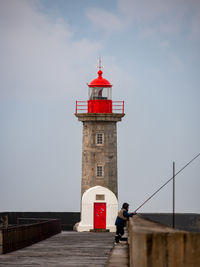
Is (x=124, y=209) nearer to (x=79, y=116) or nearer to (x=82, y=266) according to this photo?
(x=82, y=266)

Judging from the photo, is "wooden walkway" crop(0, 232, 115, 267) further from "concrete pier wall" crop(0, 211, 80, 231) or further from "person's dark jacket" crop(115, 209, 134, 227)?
"concrete pier wall" crop(0, 211, 80, 231)

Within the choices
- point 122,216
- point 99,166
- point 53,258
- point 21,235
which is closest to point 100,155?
point 99,166

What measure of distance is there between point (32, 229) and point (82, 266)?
7432 mm

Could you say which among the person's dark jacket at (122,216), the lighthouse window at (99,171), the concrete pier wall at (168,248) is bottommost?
the person's dark jacket at (122,216)

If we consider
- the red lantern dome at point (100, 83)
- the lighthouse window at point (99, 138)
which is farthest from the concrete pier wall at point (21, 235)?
the red lantern dome at point (100, 83)

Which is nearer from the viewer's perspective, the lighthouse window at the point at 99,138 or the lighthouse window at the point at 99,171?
the lighthouse window at the point at 99,171

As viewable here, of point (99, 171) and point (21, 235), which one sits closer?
point (21, 235)

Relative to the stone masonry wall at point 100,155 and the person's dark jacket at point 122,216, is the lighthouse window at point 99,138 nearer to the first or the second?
the stone masonry wall at point 100,155

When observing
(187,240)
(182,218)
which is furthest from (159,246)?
(182,218)

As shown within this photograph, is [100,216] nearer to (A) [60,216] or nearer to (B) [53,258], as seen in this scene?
(A) [60,216]

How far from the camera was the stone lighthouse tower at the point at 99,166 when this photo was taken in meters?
33.0

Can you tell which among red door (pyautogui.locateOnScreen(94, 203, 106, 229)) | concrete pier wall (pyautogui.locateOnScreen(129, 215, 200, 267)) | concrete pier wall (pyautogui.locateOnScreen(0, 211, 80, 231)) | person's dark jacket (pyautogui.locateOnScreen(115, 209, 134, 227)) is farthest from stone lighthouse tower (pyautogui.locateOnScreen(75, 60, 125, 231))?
concrete pier wall (pyautogui.locateOnScreen(129, 215, 200, 267))

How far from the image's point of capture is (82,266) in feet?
39.9

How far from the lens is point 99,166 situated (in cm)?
3353
